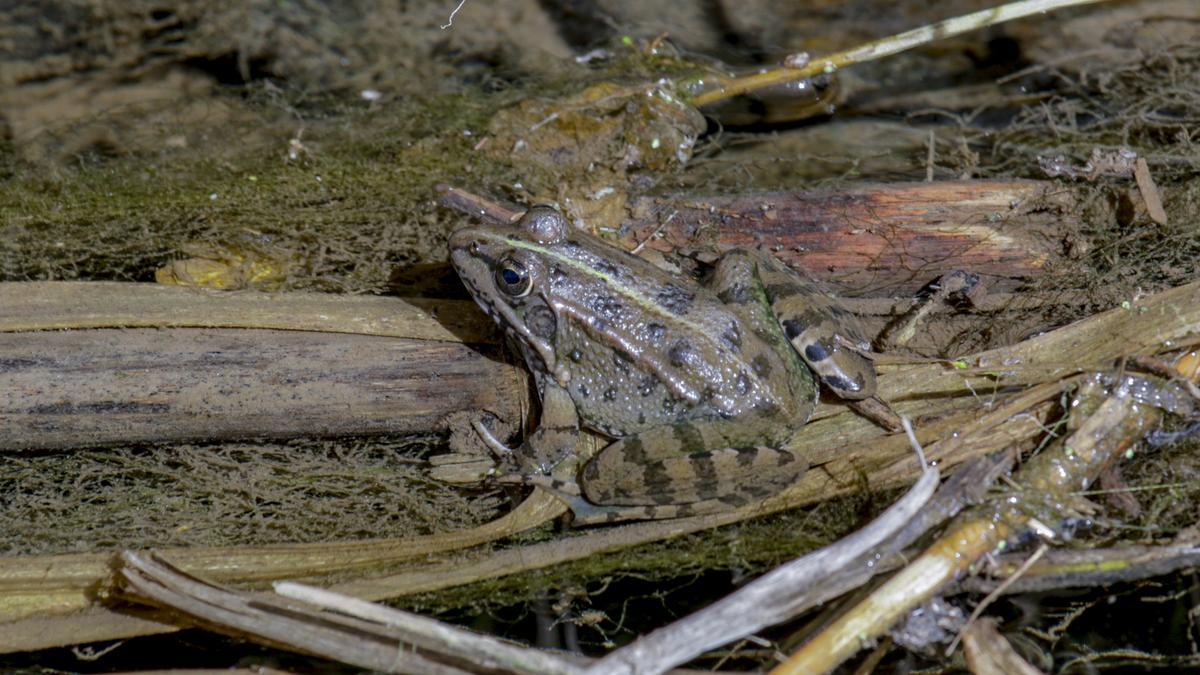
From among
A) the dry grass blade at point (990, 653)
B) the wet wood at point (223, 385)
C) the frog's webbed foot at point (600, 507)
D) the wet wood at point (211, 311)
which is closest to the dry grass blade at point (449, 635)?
the frog's webbed foot at point (600, 507)

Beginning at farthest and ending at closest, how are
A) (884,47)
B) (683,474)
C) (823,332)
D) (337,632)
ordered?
1. (884,47)
2. (823,332)
3. (683,474)
4. (337,632)

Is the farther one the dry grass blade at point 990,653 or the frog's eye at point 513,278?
the frog's eye at point 513,278

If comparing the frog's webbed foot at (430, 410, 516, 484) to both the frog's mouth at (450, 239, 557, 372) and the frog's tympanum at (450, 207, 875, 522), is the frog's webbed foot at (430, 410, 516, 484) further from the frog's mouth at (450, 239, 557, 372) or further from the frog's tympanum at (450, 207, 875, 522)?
the frog's mouth at (450, 239, 557, 372)

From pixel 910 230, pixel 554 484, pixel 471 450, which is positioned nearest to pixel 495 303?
pixel 471 450

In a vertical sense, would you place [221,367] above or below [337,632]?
above

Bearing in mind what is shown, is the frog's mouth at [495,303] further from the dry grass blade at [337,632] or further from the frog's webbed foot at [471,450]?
the dry grass blade at [337,632]

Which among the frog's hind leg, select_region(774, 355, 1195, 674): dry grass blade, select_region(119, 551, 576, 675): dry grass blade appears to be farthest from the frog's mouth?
select_region(774, 355, 1195, 674): dry grass blade

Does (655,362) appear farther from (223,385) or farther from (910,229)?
(223,385)
